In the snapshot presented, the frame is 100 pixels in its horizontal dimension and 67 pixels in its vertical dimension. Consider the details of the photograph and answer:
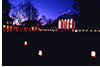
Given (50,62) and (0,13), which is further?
(50,62)

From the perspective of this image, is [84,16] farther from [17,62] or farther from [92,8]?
[17,62]

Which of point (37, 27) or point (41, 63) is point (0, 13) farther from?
point (37, 27)

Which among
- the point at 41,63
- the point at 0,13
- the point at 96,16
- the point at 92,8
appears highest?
the point at 92,8

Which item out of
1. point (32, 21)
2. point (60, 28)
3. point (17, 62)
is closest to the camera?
point (17, 62)

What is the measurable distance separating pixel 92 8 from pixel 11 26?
35.4 feet

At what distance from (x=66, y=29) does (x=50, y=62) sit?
1482 cm

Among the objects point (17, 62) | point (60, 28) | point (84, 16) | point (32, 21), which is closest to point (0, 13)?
point (17, 62)

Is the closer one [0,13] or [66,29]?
[0,13]

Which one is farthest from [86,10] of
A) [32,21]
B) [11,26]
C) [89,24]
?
[11,26]

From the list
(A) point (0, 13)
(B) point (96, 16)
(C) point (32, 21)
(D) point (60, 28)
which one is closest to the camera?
(A) point (0, 13)

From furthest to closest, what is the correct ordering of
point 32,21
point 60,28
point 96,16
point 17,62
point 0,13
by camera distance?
point 32,21, point 60,28, point 96,16, point 17,62, point 0,13

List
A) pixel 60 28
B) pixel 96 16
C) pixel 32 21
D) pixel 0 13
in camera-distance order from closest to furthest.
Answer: pixel 0 13
pixel 96 16
pixel 60 28
pixel 32 21

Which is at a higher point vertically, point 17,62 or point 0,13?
point 0,13

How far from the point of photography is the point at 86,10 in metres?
12.4
